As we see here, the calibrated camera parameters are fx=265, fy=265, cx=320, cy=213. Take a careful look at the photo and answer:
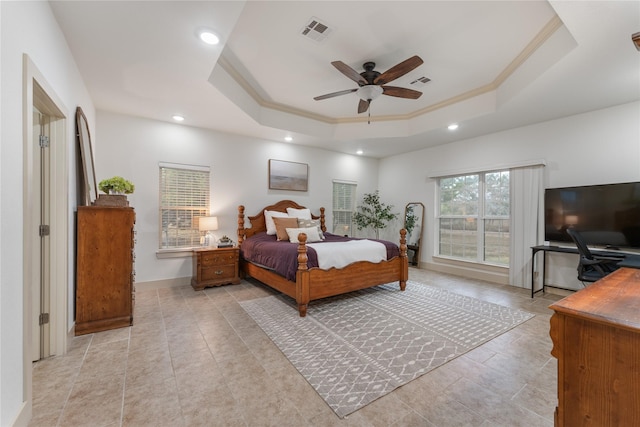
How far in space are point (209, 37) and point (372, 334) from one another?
3.09 m

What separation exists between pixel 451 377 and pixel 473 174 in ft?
13.9

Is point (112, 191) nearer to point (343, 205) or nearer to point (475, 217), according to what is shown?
point (343, 205)

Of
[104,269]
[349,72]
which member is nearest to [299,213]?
[349,72]

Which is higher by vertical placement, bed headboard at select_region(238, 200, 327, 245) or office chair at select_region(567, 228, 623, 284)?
bed headboard at select_region(238, 200, 327, 245)

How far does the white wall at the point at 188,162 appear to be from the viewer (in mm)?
3953

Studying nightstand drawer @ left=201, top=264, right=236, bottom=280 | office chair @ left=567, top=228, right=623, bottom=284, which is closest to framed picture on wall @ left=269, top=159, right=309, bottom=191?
nightstand drawer @ left=201, top=264, right=236, bottom=280

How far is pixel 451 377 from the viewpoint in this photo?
197 centimetres

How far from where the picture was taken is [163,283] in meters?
4.21

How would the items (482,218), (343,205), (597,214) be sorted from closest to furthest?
1. (597,214)
2. (482,218)
3. (343,205)

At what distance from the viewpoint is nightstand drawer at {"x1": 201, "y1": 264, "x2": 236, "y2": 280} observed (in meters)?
4.13

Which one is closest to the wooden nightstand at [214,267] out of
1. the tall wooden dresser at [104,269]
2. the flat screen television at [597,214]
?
the tall wooden dresser at [104,269]

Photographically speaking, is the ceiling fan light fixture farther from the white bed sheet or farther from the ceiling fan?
the white bed sheet

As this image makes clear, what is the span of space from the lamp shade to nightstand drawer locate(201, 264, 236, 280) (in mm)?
632

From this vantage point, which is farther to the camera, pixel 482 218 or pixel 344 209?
pixel 344 209
